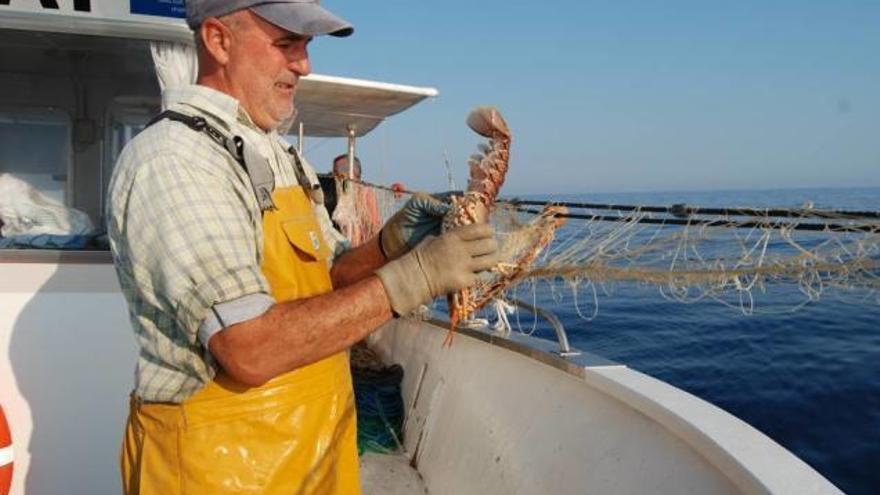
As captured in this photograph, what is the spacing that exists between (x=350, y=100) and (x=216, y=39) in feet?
15.1

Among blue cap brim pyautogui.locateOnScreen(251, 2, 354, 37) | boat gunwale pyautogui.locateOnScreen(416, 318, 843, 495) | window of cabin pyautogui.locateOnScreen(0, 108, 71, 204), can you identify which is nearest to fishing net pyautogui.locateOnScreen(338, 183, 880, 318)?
boat gunwale pyautogui.locateOnScreen(416, 318, 843, 495)

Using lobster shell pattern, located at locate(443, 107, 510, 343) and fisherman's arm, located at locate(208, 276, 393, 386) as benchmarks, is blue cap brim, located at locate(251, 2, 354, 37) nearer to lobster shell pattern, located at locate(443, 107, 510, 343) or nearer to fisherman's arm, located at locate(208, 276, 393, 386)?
lobster shell pattern, located at locate(443, 107, 510, 343)

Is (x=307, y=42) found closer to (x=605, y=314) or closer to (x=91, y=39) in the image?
(x=91, y=39)

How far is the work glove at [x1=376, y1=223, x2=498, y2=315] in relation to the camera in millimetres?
1781

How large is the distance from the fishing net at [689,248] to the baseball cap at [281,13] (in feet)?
3.42

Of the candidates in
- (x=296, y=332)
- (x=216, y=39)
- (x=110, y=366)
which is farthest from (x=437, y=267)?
(x=110, y=366)

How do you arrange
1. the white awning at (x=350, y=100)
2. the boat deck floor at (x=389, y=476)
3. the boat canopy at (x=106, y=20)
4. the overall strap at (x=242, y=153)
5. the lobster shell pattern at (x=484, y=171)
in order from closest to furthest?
1. the overall strap at (x=242, y=153)
2. the lobster shell pattern at (x=484, y=171)
3. the boat canopy at (x=106, y=20)
4. the boat deck floor at (x=389, y=476)
5. the white awning at (x=350, y=100)

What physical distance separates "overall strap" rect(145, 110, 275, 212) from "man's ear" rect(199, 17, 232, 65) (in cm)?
20

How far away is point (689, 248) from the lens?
241 cm

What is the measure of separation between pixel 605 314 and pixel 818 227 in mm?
9109

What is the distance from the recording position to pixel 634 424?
258cm

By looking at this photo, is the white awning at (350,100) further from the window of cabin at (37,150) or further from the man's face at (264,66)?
the man's face at (264,66)

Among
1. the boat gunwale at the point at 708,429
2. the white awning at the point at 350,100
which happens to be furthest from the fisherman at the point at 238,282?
the white awning at the point at 350,100

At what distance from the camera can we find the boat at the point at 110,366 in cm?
280
